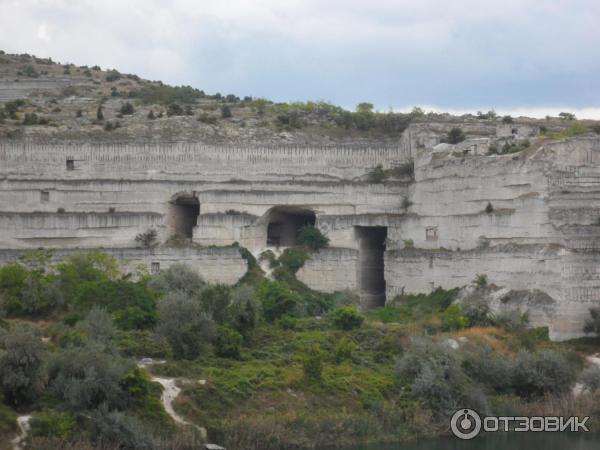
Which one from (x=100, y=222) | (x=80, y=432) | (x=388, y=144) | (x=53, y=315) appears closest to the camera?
(x=80, y=432)

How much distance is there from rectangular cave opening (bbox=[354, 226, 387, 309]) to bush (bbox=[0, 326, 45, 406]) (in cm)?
1804

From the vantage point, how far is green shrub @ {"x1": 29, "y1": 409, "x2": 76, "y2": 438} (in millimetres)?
30594

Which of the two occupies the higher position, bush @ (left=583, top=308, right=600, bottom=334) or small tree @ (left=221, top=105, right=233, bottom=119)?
small tree @ (left=221, top=105, right=233, bottom=119)

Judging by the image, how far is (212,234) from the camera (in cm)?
4803

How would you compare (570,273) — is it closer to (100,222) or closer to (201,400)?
(201,400)

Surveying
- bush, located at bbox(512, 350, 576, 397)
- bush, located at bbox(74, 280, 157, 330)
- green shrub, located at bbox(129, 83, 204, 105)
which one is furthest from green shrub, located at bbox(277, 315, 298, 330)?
green shrub, located at bbox(129, 83, 204, 105)

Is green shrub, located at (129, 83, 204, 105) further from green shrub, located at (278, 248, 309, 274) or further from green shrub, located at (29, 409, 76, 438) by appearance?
green shrub, located at (29, 409, 76, 438)

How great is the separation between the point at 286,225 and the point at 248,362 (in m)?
14.7

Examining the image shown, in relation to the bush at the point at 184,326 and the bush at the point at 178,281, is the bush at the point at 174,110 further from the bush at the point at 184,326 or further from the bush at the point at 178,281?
the bush at the point at 184,326

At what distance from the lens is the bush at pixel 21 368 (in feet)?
104

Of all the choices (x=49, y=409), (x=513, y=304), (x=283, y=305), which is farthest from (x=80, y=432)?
(x=513, y=304)

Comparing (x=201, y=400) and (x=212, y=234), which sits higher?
(x=212, y=234)

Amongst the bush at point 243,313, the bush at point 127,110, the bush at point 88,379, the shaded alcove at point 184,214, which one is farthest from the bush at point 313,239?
the bush at point 88,379

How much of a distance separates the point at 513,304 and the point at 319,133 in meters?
14.3
